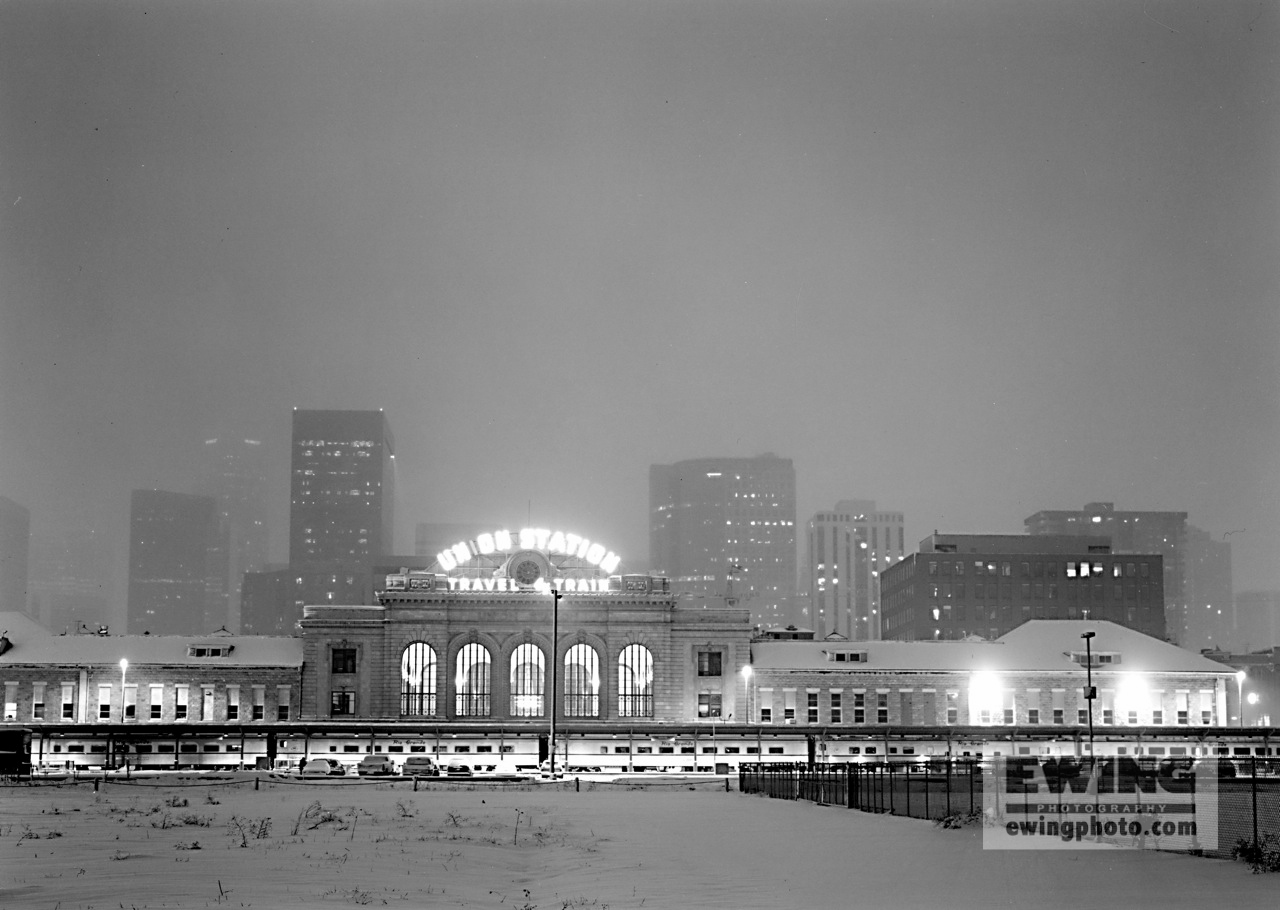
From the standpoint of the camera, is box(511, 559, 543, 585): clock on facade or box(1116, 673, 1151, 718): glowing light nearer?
box(1116, 673, 1151, 718): glowing light

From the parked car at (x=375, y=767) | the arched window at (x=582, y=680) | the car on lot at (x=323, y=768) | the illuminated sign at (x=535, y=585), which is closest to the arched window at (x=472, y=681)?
the illuminated sign at (x=535, y=585)

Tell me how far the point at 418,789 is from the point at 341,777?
11125 mm

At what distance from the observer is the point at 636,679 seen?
120312 millimetres

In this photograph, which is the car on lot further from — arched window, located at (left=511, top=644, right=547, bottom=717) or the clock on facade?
the clock on facade

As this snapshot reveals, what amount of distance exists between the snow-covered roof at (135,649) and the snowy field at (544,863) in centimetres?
6601

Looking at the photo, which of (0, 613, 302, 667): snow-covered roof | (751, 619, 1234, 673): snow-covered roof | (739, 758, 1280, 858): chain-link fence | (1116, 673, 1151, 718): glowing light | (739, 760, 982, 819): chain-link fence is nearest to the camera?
(739, 758, 1280, 858): chain-link fence

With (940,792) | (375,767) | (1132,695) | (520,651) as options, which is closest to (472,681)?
(520,651)

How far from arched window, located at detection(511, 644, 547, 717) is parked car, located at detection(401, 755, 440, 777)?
2449 centimetres

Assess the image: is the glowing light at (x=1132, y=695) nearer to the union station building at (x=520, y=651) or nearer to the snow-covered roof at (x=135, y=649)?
the union station building at (x=520, y=651)

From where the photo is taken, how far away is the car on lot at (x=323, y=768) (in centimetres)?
8153

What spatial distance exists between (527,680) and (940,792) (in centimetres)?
5953

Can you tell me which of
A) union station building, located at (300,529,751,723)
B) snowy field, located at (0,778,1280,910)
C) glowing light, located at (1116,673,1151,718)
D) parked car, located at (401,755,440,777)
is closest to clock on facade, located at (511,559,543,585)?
union station building, located at (300,529,751,723)

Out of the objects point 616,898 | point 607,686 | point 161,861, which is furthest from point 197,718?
point 616,898

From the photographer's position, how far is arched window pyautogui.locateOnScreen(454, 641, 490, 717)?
389 feet
